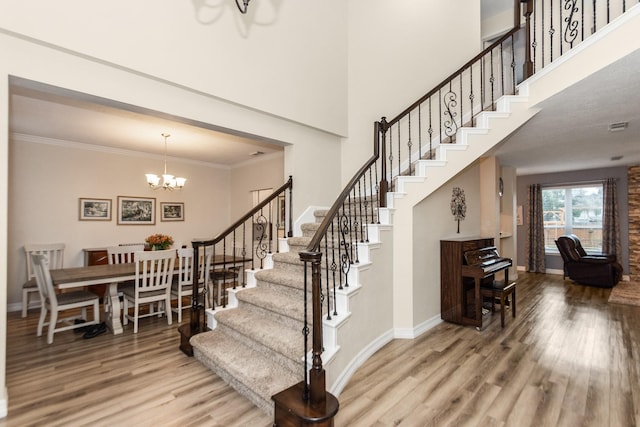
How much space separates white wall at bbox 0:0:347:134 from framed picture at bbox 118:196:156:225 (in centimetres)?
408

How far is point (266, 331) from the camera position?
2.72m

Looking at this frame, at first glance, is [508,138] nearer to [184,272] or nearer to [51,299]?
[184,272]

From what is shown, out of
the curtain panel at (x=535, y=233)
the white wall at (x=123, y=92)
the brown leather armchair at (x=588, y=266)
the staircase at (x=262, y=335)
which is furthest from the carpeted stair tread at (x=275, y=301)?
the curtain panel at (x=535, y=233)

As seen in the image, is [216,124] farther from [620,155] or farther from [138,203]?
[620,155]

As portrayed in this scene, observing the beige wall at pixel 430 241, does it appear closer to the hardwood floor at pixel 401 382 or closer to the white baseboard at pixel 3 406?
the hardwood floor at pixel 401 382

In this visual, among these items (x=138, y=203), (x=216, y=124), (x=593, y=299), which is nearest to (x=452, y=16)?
(x=216, y=124)

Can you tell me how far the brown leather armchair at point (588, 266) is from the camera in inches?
240

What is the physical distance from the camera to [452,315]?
398cm

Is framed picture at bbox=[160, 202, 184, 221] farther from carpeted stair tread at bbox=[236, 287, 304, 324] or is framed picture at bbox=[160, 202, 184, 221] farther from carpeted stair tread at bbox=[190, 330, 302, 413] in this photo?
carpeted stair tread at bbox=[190, 330, 302, 413]

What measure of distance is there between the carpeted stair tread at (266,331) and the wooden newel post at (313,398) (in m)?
0.29

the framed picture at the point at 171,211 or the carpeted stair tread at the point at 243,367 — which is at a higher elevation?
the framed picture at the point at 171,211

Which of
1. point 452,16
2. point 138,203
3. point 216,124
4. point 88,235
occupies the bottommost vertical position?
point 88,235

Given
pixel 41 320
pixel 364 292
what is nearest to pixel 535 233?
pixel 364 292

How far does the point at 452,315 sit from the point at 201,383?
3.07 metres
